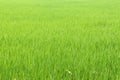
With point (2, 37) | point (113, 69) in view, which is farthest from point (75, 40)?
point (113, 69)

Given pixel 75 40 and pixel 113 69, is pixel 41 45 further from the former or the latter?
pixel 113 69

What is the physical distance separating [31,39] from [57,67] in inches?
52.4

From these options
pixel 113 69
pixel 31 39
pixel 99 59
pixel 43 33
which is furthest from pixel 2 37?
pixel 113 69

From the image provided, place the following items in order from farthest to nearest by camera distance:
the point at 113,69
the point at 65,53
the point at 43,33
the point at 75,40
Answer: the point at 43,33, the point at 75,40, the point at 65,53, the point at 113,69

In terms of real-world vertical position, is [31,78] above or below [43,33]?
above

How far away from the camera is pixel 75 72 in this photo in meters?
2.04

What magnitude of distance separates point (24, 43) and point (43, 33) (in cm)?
77

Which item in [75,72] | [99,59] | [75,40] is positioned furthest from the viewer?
[75,40]

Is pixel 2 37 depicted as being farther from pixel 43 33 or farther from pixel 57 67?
pixel 57 67

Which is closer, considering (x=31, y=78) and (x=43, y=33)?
(x=31, y=78)

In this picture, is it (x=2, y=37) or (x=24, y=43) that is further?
(x=2, y=37)

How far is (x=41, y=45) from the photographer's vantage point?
3.02m

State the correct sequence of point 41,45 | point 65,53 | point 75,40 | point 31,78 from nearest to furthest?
point 31,78 < point 65,53 < point 41,45 < point 75,40

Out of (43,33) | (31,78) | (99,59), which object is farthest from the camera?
(43,33)
